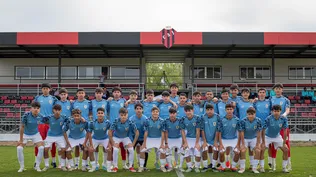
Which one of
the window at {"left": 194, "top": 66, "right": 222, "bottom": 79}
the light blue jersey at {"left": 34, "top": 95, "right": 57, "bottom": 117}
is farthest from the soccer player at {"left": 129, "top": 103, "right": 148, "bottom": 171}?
the window at {"left": 194, "top": 66, "right": 222, "bottom": 79}

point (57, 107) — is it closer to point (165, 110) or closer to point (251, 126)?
point (165, 110)

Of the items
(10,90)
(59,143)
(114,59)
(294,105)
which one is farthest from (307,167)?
(10,90)

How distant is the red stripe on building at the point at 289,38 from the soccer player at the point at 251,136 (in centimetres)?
1281

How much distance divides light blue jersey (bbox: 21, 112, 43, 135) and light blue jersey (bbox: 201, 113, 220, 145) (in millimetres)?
4004

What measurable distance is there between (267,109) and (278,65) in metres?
17.8

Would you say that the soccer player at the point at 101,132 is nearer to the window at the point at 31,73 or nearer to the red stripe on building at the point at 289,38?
the red stripe on building at the point at 289,38

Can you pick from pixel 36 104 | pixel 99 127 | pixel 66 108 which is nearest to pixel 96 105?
pixel 66 108

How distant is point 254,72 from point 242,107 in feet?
56.3

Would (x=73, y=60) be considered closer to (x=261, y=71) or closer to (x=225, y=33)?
(x=225, y=33)

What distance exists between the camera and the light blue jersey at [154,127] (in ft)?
28.6

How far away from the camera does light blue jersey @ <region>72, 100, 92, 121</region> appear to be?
9.35m

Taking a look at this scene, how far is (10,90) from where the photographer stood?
24797 mm

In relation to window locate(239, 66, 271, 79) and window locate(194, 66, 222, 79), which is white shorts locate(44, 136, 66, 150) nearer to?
window locate(194, 66, 222, 79)

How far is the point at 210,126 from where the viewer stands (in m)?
8.66
